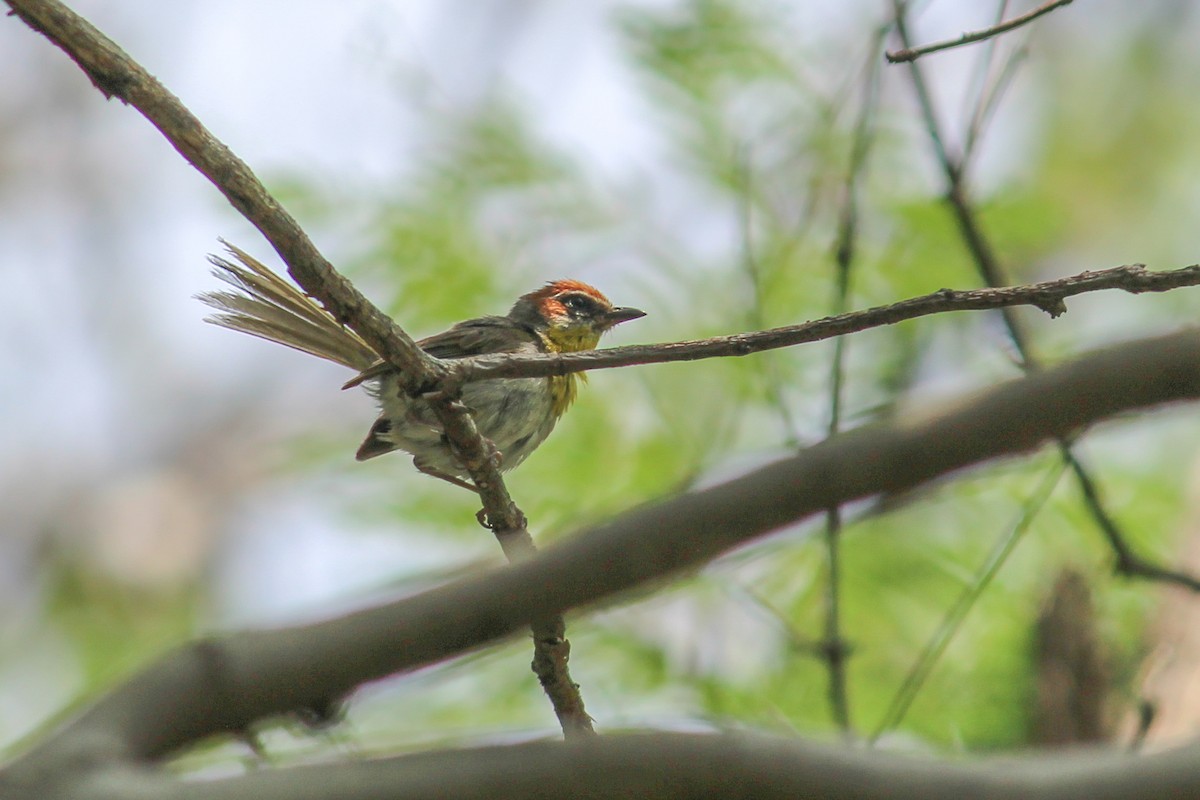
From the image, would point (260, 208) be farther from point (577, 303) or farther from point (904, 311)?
point (577, 303)

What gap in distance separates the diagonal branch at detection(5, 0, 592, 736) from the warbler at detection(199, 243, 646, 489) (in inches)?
30.4

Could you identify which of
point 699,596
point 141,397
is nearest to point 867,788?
point 699,596

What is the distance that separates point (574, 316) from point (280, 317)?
1945 millimetres

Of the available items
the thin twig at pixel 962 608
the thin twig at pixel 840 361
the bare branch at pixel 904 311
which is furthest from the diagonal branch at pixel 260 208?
the thin twig at pixel 962 608

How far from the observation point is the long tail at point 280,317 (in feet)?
15.4

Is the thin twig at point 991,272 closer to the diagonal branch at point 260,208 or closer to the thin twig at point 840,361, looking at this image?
the thin twig at point 840,361

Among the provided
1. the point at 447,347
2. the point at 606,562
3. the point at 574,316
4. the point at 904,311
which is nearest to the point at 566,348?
the point at 574,316

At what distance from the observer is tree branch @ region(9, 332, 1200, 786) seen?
4.94 feet

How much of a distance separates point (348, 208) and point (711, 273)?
2009 millimetres

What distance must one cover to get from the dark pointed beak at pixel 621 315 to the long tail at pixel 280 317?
5.20 feet

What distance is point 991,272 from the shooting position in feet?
15.5

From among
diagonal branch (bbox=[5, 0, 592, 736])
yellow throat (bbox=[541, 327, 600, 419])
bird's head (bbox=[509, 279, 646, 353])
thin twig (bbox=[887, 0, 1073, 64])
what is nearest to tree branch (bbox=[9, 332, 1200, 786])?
diagonal branch (bbox=[5, 0, 592, 736])

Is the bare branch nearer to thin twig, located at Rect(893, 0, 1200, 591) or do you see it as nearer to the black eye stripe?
thin twig, located at Rect(893, 0, 1200, 591)

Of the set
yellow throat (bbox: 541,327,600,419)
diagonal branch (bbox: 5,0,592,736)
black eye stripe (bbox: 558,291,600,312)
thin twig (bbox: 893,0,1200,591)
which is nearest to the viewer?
diagonal branch (bbox: 5,0,592,736)
